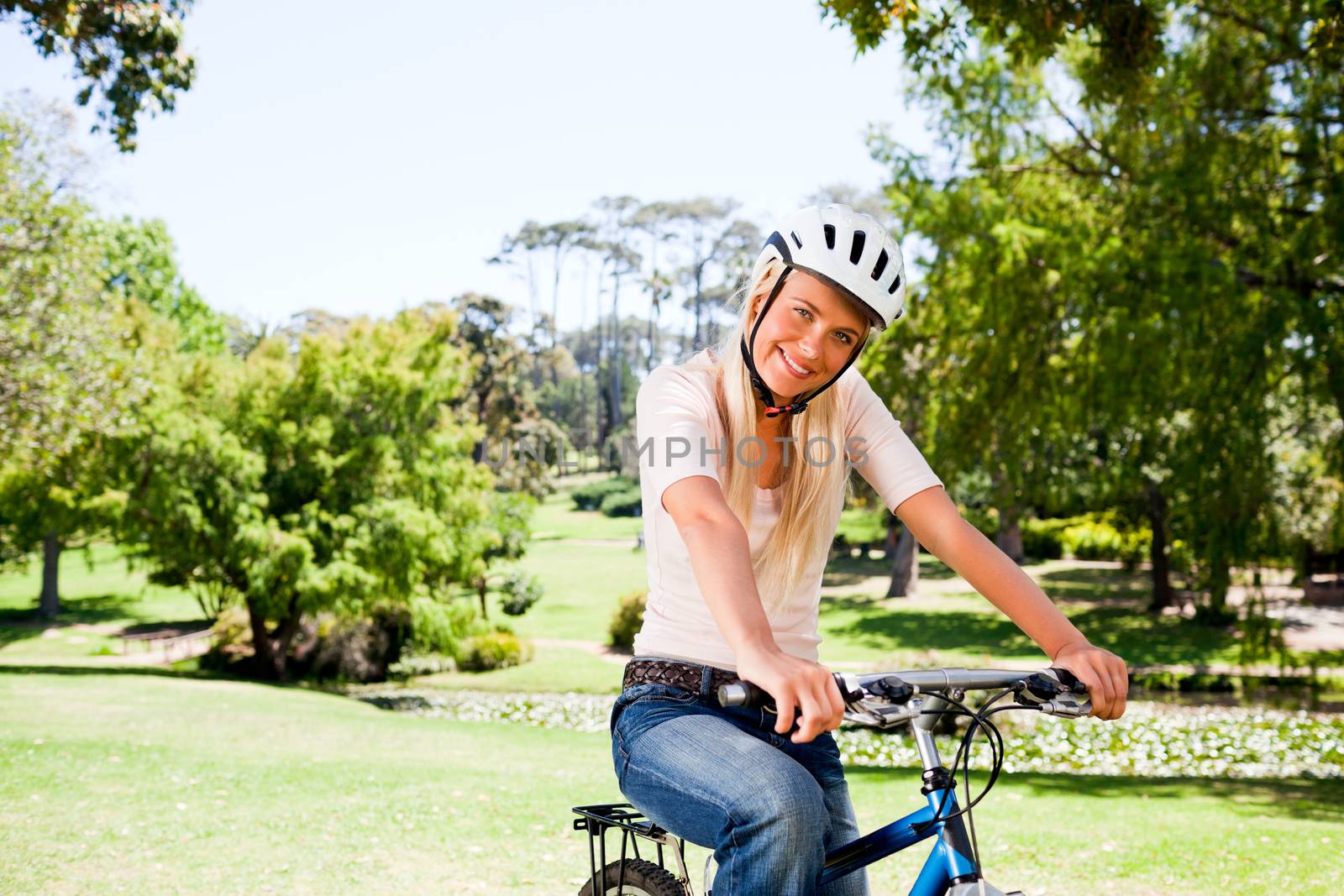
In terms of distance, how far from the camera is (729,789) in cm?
220

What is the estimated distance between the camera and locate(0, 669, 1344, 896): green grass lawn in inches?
249

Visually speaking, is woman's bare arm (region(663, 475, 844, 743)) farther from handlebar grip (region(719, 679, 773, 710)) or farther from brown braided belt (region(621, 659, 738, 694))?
brown braided belt (region(621, 659, 738, 694))

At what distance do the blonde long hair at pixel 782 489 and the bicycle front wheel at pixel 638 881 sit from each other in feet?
2.62

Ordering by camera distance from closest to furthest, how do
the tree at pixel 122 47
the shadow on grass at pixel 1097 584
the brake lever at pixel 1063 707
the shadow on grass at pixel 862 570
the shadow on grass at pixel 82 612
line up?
the brake lever at pixel 1063 707 < the tree at pixel 122 47 < the shadow on grass at pixel 1097 584 < the shadow on grass at pixel 82 612 < the shadow on grass at pixel 862 570

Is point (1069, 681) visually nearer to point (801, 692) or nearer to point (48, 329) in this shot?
point (801, 692)

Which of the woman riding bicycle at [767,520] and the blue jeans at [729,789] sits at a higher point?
the woman riding bicycle at [767,520]

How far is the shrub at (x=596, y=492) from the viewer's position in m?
58.4

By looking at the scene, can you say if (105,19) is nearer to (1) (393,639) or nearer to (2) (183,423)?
(2) (183,423)

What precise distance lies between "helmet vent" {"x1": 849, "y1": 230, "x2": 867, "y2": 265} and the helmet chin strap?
0.51ft

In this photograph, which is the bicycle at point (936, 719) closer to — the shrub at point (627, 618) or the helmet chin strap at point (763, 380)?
the helmet chin strap at point (763, 380)

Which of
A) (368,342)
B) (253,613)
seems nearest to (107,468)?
(253,613)

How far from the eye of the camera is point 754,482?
8.61 ft

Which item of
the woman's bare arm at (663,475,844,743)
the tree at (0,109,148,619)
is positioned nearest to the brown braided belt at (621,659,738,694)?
the woman's bare arm at (663,475,844,743)

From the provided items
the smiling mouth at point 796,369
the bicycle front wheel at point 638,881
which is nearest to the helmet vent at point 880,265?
the smiling mouth at point 796,369
